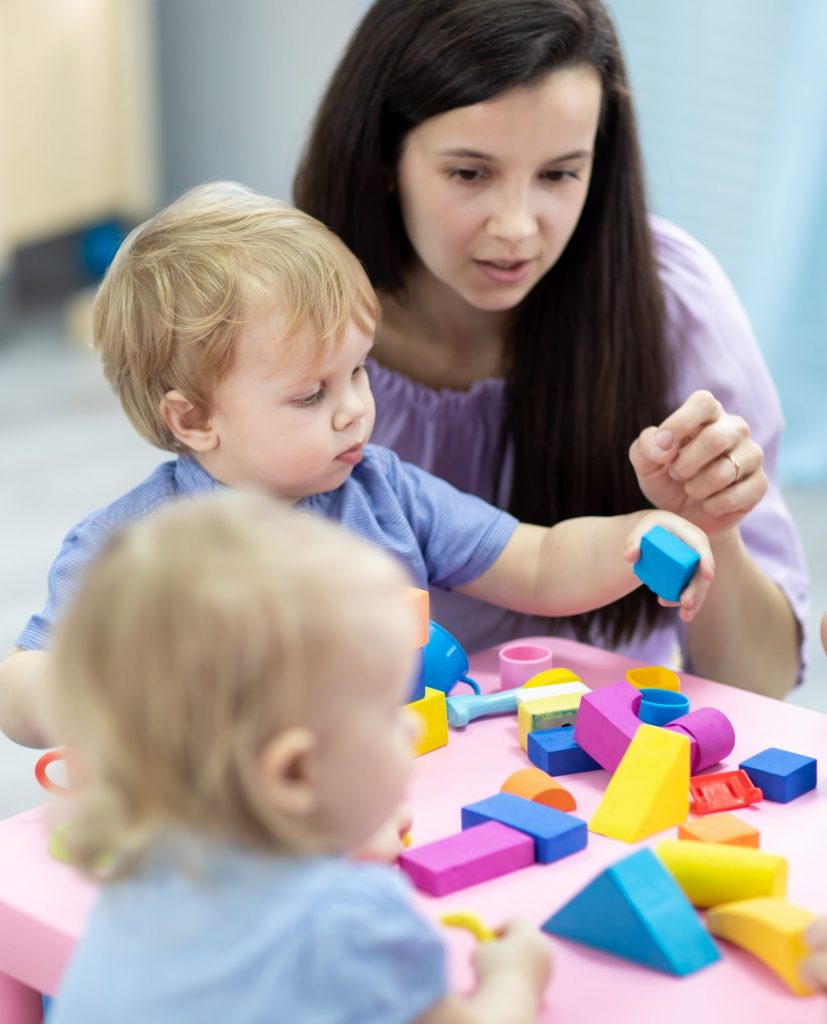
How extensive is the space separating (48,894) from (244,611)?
0.29 m

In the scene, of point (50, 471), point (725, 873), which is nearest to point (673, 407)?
point (725, 873)

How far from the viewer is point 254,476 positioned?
0.97m

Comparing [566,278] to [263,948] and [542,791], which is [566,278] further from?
[263,948]

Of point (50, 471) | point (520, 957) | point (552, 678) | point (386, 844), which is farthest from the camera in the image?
point (50, 471)

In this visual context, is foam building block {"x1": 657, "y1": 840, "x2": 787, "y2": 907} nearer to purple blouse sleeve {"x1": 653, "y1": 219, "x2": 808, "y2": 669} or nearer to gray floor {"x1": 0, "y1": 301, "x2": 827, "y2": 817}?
purple blouse sleeve {"x1": 653, "y1": 219, "x2": 808, "y2": 669}

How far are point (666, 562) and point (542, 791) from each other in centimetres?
18

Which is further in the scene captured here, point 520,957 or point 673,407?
point 673,407

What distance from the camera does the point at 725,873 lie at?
711 millimetres

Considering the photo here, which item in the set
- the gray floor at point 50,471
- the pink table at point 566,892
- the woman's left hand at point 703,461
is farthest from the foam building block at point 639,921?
the gray floor at point 50,471

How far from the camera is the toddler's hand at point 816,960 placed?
0.65 m

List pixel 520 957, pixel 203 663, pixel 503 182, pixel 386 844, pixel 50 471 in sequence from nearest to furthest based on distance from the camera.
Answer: pixel 203 663, pixel 520 957, pixel 386 844, pixel 503 182, pixel 50 471

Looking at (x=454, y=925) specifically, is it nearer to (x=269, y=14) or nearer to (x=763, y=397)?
(x=763, y=397)

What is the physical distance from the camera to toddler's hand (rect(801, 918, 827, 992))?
2.12 ft

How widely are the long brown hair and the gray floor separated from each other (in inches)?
30.2
